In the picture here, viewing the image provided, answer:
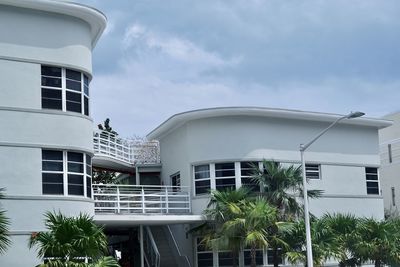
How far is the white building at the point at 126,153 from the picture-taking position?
2517 cm

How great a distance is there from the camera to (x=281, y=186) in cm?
3088

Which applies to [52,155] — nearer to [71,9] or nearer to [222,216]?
[71,9]

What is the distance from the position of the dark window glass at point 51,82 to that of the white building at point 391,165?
30.7m

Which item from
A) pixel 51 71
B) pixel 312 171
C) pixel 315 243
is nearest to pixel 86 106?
pixel 51 71

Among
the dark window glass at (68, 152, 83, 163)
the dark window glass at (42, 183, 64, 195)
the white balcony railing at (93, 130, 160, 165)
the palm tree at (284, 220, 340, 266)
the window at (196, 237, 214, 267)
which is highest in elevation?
the white balcony railing at (93, 130, 160, 165)

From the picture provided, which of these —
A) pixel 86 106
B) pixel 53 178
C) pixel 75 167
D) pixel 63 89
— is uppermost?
pixel 63 89

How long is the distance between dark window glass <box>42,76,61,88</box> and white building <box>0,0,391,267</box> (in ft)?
0.14

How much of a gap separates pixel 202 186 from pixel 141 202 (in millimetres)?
3564

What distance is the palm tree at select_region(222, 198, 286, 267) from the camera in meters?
27.5

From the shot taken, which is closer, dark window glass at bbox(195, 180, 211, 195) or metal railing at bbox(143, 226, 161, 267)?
metal railing at bbox(143, 226, 161, 267)

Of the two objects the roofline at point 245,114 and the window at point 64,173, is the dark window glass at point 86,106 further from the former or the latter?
the roofline at point 245,114

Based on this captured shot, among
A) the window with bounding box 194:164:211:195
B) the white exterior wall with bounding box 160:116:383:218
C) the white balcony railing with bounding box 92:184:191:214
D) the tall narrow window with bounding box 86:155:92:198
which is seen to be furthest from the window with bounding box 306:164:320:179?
the tall narrow window with bounding box 86:155:92:198

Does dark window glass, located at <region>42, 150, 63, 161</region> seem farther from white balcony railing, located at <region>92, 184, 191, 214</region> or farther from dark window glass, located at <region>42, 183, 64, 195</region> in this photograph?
white balcony railing, located at <region>92, 184, 191, 214</region>

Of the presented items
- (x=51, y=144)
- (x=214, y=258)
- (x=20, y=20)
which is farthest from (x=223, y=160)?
(x=20, y=20)
